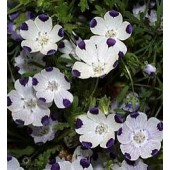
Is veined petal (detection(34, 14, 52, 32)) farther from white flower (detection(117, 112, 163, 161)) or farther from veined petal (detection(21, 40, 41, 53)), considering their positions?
white flower (detection(117, 112, 163, 161))

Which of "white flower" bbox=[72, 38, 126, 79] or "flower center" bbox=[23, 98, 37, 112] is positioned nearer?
"white flower" bbox=[72, 38, 126, 79]

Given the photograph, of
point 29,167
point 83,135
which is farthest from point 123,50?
point 29,167

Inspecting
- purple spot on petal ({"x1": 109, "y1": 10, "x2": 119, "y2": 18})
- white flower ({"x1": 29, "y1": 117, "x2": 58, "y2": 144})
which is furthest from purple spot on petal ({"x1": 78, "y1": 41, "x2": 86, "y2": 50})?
white flower ({"x1": 29, "y1": 117, "x2": 58, "y2": 144})

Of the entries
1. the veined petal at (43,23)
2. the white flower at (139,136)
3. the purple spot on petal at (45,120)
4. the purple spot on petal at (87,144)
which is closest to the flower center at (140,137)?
the white flower at (139,136)

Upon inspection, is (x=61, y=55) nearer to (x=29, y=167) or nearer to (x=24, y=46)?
(x=24, y=46)

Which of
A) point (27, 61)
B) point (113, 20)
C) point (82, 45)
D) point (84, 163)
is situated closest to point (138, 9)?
point (113, 20)

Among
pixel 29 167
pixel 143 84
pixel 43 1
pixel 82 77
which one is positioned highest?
pixel 43 1

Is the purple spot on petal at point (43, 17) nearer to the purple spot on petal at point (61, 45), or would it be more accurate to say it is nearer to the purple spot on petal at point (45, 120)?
the purple spot on petal at point (61, 45)
